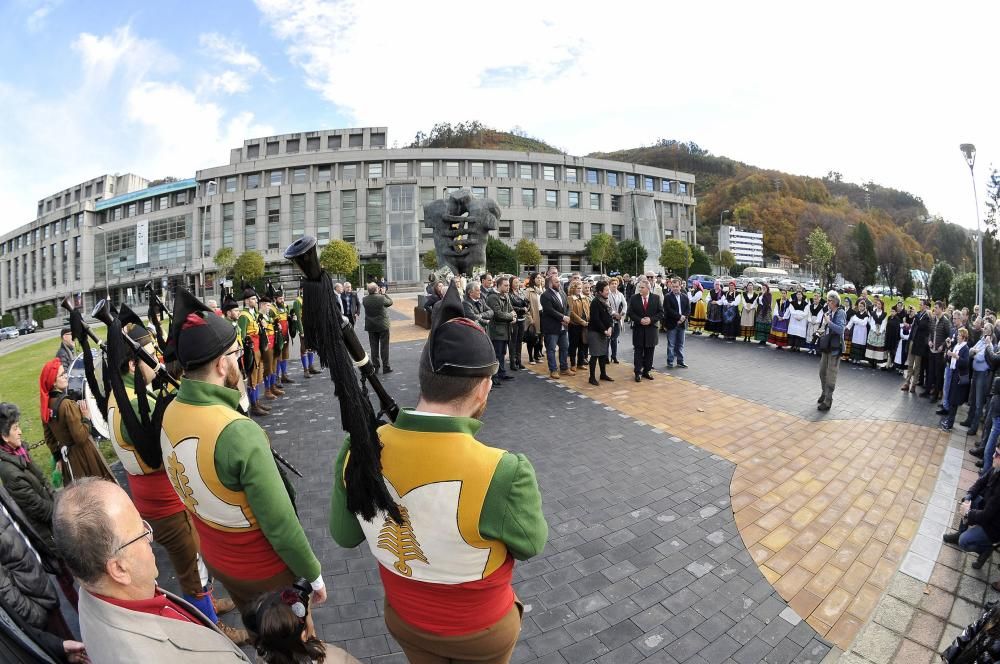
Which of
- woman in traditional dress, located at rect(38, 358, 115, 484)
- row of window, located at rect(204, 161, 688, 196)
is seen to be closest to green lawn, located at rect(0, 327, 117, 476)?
woman in traditional dress, located at rect(38, 358, 115, 484)

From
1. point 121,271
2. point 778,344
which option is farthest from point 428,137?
point 778,344

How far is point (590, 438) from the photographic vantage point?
637 centimetres

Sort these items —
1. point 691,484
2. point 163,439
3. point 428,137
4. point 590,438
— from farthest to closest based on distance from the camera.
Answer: point 428,137, point 590,438, point 691,484, point 163,439

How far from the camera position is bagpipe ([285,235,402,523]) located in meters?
1.59

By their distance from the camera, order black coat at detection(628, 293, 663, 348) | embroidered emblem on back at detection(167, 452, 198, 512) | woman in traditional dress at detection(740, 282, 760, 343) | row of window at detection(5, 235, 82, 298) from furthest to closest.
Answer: row of window at detection(5, 235, 82, 298) < woman in traditional dress at detection(740, 282, 760, 343) < black coat at detection(628, 293, 663, 348) < embroidered emblem on back at detection(167, 452, 198, 512)

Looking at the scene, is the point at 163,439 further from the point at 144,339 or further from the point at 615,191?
the point at 615,191

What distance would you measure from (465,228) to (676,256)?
4231 centimetres

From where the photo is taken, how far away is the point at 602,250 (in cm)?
5194

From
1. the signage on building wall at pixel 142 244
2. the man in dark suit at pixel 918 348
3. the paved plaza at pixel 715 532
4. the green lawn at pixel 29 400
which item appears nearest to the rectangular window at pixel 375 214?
the signage on building wall at pixel 142 244

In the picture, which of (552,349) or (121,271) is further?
(121,271)

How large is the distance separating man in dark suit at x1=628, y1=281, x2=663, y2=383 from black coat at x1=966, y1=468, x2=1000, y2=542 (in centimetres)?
542

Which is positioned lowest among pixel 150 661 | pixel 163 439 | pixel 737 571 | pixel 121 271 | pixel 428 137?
pixel 737 571

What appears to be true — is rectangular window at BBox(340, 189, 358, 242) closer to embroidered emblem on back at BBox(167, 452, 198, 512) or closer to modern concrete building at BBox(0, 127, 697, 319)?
modern concrete building at BBox(0, 127, 697, 319)

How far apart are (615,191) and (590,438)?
59749 millimetres
